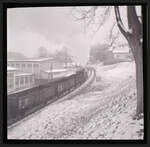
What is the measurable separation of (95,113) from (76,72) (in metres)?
0.31

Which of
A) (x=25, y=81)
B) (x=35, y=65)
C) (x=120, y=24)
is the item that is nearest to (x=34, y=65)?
(x=35, y=65)

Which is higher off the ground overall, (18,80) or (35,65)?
(35,65)

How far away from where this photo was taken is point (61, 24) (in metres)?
1.61

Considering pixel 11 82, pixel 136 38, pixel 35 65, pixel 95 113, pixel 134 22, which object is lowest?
pixel 95 113

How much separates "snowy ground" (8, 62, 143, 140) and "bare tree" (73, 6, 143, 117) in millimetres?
40

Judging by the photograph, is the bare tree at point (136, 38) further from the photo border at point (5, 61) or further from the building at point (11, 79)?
the building at point (11, 79)

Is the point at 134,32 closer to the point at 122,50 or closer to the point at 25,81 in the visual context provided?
the point at 122,50

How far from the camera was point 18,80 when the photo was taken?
1600 millimetres

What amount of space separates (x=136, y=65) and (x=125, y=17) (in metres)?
0.34

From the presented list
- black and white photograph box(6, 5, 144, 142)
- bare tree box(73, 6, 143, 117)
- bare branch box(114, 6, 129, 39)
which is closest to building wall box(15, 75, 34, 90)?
black and white photograph box(6, 5, 144, 142)

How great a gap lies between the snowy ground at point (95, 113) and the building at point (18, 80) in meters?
0.21

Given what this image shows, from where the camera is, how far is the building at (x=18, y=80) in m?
1.60

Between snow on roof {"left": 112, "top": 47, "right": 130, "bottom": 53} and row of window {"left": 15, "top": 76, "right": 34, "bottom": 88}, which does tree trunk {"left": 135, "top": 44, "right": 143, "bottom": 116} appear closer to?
snow on roof {"left": 112, "top": 47, "right": 130, "bottom": 53}

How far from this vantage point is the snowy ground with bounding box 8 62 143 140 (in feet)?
Result: 5.19
